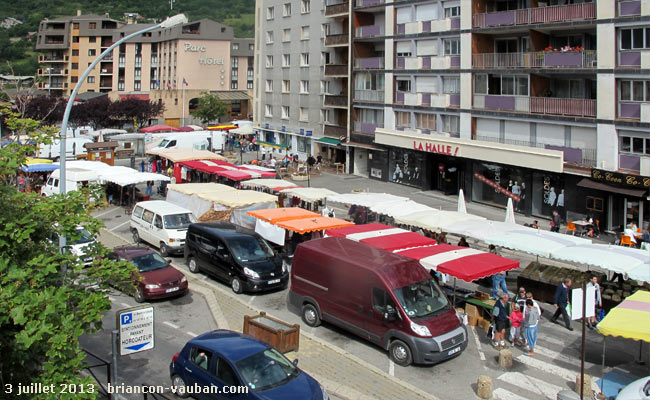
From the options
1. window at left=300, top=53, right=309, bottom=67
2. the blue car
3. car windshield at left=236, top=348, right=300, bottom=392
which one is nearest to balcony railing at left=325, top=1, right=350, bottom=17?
window at left=300, top=53, right=309, bottom=67

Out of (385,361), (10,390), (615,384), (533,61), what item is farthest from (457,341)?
(533,61)

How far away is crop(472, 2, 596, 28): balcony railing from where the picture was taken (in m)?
32.2

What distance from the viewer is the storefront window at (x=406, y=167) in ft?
146

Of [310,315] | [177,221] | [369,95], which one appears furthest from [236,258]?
[369,95]

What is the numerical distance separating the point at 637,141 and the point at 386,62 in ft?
68.1

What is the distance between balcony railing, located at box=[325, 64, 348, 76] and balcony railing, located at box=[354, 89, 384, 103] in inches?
93.2

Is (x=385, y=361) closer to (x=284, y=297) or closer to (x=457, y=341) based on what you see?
(x=457, y=341)

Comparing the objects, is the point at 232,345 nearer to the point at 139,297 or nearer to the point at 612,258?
the point at 139,297

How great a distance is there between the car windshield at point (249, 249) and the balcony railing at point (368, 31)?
29.6 metres

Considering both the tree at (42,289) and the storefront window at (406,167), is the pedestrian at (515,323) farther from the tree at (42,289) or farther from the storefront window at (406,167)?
the storefront window at (406,167)

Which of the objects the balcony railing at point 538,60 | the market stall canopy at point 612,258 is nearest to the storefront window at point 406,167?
the balcony railing at point 538,60

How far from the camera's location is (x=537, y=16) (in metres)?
34.8

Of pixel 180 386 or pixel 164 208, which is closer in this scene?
pixel 180 386

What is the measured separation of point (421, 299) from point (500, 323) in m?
2.58
